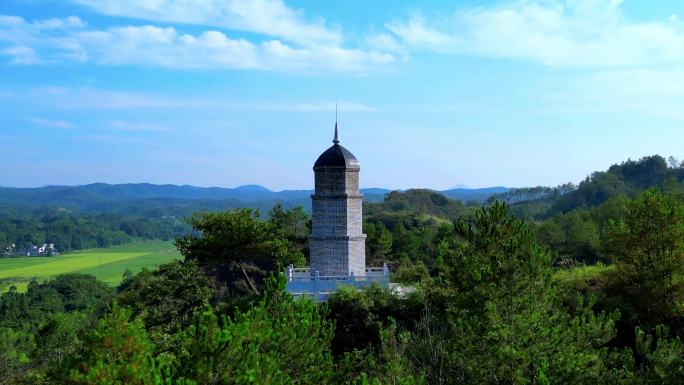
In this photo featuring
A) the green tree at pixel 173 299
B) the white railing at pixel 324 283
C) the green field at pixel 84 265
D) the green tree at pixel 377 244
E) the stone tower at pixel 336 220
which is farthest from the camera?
the green field at pixel 84 265

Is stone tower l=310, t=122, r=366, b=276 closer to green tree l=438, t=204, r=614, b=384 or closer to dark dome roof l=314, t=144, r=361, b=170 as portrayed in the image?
dark dome roof l=314, t=144, r=361, b=170

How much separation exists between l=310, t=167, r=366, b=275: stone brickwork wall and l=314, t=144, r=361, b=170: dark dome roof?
0.72ft

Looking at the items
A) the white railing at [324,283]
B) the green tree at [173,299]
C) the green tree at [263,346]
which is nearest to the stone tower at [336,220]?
the white railing at [324,283]

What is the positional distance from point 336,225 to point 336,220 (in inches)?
8.5

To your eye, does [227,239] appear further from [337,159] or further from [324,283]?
[337,159]

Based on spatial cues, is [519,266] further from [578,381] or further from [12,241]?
[12,241]

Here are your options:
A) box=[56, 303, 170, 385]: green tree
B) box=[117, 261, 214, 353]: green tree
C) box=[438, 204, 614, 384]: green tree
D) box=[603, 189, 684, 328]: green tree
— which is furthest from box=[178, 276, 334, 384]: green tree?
box=[117, 261, 214, 353]: green tree

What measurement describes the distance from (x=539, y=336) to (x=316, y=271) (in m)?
13.6

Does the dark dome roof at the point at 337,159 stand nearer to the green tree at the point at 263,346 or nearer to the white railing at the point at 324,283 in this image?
the white railing at the point at 324,283

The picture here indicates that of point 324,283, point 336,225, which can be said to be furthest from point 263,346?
point 336,225

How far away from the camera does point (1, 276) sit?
123 meters

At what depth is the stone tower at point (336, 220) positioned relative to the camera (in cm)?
2575

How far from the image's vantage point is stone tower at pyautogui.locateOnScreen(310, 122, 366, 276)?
2575 cm

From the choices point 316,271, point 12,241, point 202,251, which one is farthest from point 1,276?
point 316,271
